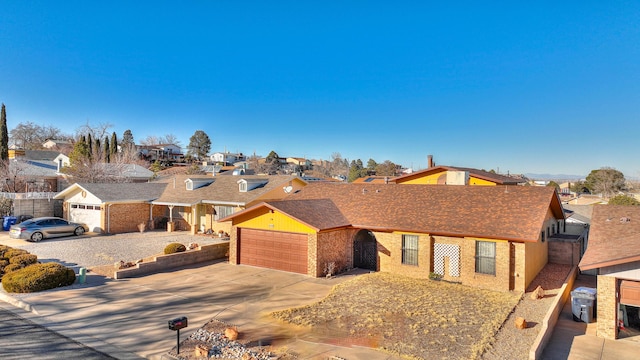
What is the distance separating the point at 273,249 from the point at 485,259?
1011cm

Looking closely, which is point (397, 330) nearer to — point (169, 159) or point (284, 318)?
point (284, 318)

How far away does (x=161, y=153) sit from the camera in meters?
99.8

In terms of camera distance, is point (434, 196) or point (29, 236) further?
point (29, 236)

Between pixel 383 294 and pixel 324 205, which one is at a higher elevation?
pixel 324 205

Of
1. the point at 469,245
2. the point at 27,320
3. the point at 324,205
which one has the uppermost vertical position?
the point at 324,205

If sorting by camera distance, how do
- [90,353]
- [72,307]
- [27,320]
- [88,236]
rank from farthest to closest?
[88,236], [72,307], [27,320], [90,353]

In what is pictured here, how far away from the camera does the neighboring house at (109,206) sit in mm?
29156

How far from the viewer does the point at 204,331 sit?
11.0 meters

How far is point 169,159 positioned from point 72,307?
88388 millimetres

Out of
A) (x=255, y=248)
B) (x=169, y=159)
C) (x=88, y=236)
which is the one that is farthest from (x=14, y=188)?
(x=169, y=159)

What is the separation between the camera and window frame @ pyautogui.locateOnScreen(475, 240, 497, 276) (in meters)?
16.1

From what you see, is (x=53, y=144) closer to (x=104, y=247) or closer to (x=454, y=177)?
(x=104, y=247)

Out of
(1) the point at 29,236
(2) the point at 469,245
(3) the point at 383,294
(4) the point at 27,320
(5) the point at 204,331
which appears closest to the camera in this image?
(5) the point at 204,331

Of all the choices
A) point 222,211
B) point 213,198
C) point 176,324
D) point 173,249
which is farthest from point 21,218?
point 176,324
